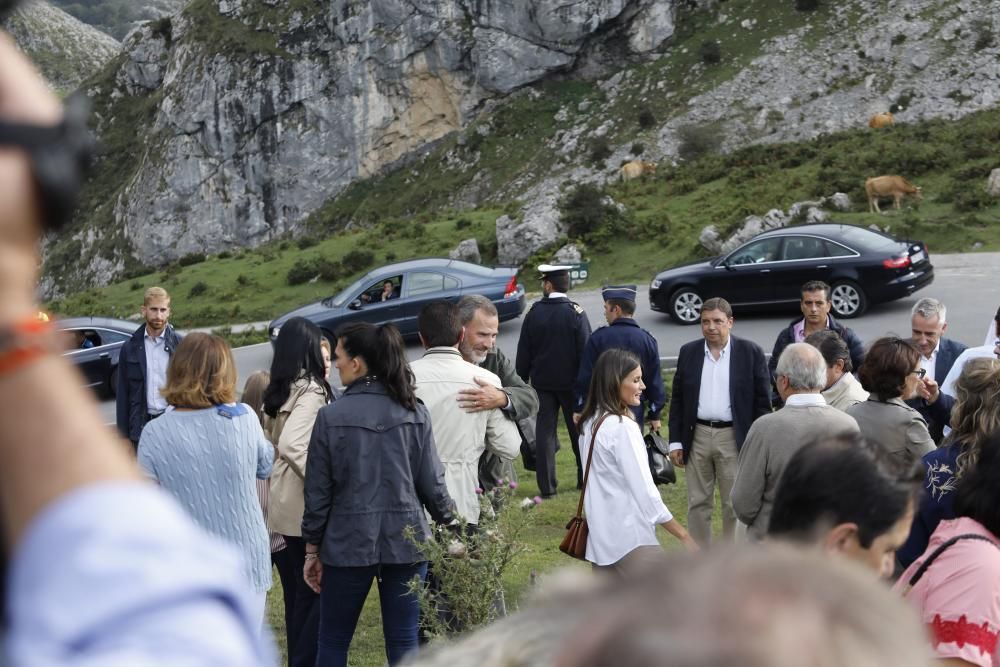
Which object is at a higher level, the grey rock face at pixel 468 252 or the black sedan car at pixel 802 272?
the grey rock face at pixel 468 252

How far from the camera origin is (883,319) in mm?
17172

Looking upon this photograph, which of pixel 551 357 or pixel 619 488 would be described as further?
pixel 551 357

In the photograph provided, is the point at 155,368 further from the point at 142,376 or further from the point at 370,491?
the point at 370,491

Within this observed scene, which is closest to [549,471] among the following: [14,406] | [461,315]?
[461,315]

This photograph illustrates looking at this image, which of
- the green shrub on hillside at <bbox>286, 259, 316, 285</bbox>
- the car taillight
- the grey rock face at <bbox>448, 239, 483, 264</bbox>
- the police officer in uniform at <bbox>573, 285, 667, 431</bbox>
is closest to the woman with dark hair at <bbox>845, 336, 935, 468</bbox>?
the police officer in uniform at <bbox>573, 285, 667, 431</bbox>

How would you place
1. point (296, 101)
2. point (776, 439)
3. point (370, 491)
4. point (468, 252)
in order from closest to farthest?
1. point (370, 491)
2. point (776, 439)
3. point (468, 252)
4. point (296, 101)

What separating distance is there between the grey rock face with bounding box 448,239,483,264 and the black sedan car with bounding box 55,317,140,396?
41.3 ft

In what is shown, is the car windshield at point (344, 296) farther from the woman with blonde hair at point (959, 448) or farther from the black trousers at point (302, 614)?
the woman with blonde hair at point (959, 448)

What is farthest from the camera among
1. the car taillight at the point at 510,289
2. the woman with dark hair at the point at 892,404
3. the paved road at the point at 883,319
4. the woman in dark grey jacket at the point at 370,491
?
the car taillight at the point at 510,289

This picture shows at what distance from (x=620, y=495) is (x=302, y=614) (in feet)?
6.45

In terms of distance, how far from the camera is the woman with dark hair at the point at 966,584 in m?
3.13

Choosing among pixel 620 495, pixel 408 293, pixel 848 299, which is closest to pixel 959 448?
pixel 620 495

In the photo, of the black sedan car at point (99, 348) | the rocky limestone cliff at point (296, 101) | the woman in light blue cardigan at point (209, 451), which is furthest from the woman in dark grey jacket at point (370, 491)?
the rocky limestone cliff at point (296, 101)

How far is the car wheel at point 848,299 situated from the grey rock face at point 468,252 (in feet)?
40.3
